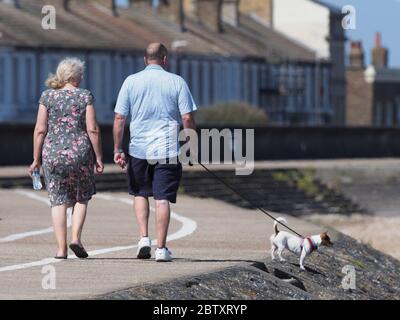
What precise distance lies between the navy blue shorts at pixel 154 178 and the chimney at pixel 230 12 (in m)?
90.3

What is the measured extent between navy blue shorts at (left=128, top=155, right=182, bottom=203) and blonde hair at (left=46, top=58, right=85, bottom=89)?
862mm

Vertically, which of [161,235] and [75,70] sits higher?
[75,70]

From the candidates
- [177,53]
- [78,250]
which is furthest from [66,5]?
[78,250]

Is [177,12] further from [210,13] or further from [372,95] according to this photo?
[372,95]

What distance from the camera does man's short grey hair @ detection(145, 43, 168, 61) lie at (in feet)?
46.0

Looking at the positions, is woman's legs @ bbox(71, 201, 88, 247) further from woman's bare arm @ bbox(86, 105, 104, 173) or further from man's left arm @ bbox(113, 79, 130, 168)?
man's left arm @ bbox(113, 79, 130, 168)

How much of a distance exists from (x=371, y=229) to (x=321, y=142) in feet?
79.8

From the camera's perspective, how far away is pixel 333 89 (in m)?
108

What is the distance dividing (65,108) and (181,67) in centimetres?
7408

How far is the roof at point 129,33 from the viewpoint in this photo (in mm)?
79125

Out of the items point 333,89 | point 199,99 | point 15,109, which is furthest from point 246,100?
point 15,109

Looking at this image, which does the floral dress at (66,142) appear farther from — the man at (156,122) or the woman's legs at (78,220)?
the man at (156,122)

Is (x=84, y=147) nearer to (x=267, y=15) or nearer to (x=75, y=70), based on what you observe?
(x=75, y=70)
